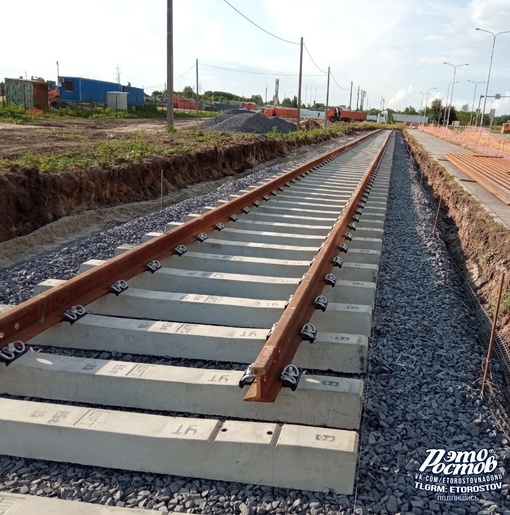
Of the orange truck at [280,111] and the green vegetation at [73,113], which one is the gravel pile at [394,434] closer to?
the green vegetation at [73,113]

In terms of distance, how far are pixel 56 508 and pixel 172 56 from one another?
23.0 m

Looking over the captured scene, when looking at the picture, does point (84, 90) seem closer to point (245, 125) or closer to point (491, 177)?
point (245, 125)

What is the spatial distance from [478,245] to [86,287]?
606 centimetres

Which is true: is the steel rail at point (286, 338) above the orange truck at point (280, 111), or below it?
below

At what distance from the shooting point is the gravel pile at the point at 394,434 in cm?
239

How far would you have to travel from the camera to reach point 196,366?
3453 mm

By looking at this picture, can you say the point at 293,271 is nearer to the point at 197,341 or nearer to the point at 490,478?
the point at 197,341

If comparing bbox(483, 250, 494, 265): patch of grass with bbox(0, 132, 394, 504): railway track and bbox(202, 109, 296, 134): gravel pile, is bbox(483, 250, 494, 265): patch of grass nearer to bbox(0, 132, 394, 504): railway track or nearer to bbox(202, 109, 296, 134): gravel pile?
bbox(0, 132, 394, 504): railway track

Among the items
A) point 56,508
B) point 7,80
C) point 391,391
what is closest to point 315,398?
point 391,391

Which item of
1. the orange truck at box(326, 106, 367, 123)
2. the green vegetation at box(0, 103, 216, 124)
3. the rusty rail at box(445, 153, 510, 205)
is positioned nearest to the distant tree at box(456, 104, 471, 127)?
the orange truck at box(326, 106, 367, 123)

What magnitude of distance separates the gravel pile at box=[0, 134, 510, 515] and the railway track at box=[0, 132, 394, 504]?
0.25ft

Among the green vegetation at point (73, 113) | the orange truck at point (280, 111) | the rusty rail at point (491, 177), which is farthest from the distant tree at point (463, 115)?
the rusty rail at point (491, 177)

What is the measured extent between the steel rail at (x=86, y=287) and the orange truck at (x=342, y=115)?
78181mm

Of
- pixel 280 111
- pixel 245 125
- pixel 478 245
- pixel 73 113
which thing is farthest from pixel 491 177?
pixel 280 111
